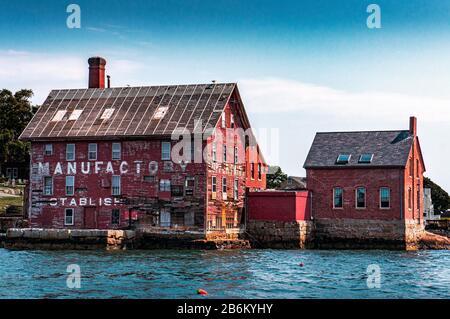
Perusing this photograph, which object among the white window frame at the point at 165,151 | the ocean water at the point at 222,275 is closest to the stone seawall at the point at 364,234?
the ocean water at the point at 222,275

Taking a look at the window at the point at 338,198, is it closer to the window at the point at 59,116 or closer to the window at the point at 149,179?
the window at the point at 149,179

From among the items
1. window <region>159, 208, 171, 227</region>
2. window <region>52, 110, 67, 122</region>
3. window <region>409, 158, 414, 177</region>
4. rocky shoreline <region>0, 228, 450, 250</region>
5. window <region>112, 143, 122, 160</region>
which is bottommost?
rocky shoreline <region>0, 228, 450, 250</region>

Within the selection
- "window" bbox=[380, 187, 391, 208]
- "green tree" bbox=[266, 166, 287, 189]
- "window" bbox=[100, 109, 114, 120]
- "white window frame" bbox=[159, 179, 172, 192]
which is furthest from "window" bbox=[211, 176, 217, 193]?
"green tree" bbox=[266, 166, 287, 189]

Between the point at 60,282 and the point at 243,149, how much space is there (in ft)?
95.4

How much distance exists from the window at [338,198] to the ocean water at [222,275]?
846 centimetres

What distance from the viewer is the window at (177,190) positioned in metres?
49.2

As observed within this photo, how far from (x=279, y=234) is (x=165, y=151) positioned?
8.96 meters

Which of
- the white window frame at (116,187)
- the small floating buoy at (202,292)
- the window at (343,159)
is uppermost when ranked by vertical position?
the window at (343,159)

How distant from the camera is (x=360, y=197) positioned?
52.0 metres

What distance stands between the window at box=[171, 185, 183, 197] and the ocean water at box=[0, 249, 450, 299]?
5.74 meters

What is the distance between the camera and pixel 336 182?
173ft

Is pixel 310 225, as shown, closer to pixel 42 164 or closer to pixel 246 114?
pixel 246 114

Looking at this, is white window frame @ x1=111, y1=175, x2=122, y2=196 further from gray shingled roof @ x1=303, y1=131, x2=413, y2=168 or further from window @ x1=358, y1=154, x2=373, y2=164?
window @ x1=358, y1=154, x2=373, y2=164

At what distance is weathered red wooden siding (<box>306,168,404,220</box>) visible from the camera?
168ft
